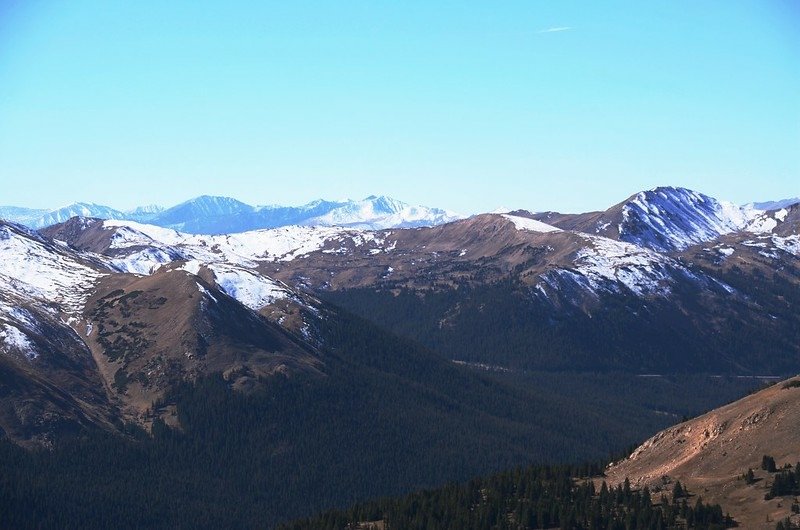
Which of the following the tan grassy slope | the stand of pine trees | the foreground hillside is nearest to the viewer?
the foreground hillside

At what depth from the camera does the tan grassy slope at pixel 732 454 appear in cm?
15788

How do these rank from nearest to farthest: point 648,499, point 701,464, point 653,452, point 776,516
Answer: point 776,516 → point 648,499 → point 701,464 → point 653,452

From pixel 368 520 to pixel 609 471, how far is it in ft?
126

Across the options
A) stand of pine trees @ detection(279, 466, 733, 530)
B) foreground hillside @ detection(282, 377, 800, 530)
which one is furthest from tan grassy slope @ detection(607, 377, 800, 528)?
stand of pine trees @ detection(279, 466, 733, 530)

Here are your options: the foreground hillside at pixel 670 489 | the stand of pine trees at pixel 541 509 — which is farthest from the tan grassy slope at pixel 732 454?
the stand of pine trees at pixel 541 509

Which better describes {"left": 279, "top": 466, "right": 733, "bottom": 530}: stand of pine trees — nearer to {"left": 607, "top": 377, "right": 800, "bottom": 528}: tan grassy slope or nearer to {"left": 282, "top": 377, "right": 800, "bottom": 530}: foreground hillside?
{"left": 282, "top": 377, "right": 800, "bottom": 530}: foreground hillside

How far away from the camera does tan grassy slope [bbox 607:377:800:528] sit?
157875 millimetres

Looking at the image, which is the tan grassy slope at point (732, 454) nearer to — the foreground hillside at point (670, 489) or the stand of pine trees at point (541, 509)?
the foreground hillside at point (670, 489)

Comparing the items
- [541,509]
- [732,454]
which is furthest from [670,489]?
[541,509]

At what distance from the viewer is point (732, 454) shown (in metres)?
173

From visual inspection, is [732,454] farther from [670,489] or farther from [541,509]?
[541,509]

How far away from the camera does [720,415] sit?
7308 inches

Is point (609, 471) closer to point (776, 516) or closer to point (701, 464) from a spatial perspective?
point (701, 464)

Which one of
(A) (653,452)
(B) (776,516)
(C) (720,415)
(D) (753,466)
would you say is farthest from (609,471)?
(B) (776,516)
